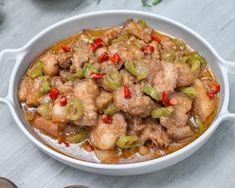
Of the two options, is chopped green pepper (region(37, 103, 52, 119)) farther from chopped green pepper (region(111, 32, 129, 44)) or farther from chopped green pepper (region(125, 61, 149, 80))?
chopped green pepper (region(111, 32, 129, 44))

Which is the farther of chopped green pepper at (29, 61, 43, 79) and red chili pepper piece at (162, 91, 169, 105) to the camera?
chopped green pepper at (29, 61, 43, 79)

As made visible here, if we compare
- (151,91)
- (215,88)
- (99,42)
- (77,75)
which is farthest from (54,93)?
(215,88)

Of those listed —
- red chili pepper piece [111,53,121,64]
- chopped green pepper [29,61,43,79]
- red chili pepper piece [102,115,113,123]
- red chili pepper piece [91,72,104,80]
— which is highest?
red chili pepper piece [111,53,121,64]

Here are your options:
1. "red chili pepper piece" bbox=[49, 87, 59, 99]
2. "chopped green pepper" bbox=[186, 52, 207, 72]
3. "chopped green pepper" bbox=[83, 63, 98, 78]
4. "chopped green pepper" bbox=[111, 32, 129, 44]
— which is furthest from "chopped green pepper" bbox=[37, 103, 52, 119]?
"chopped green pepper" bbox=[186, 52, 207, 72]

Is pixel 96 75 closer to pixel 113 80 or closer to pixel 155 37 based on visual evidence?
pixel 113 80

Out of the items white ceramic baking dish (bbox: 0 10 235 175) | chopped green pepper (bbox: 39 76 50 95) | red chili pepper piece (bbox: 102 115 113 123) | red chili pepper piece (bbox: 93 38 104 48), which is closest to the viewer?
white ceramic baking dish (bbox: 0 10 235 175)

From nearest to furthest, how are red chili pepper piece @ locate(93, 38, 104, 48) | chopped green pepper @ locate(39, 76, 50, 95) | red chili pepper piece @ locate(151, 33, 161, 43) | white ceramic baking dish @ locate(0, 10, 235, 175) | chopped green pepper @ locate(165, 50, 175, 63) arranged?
1. white ceramic baking dish @ locate(0, 10, 235, 175)
2. chopped green pepper @ locate(39, 76, 50, 95)
3. chopped green pepper @ locate(165, 50, 175, 63)
4. red chili pepper piece @ locate(93, 38, 104, 48)
5. red chili pepper piece @ locate(151, 33, 161, 43)

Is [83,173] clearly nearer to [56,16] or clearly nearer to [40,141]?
[40,141]
